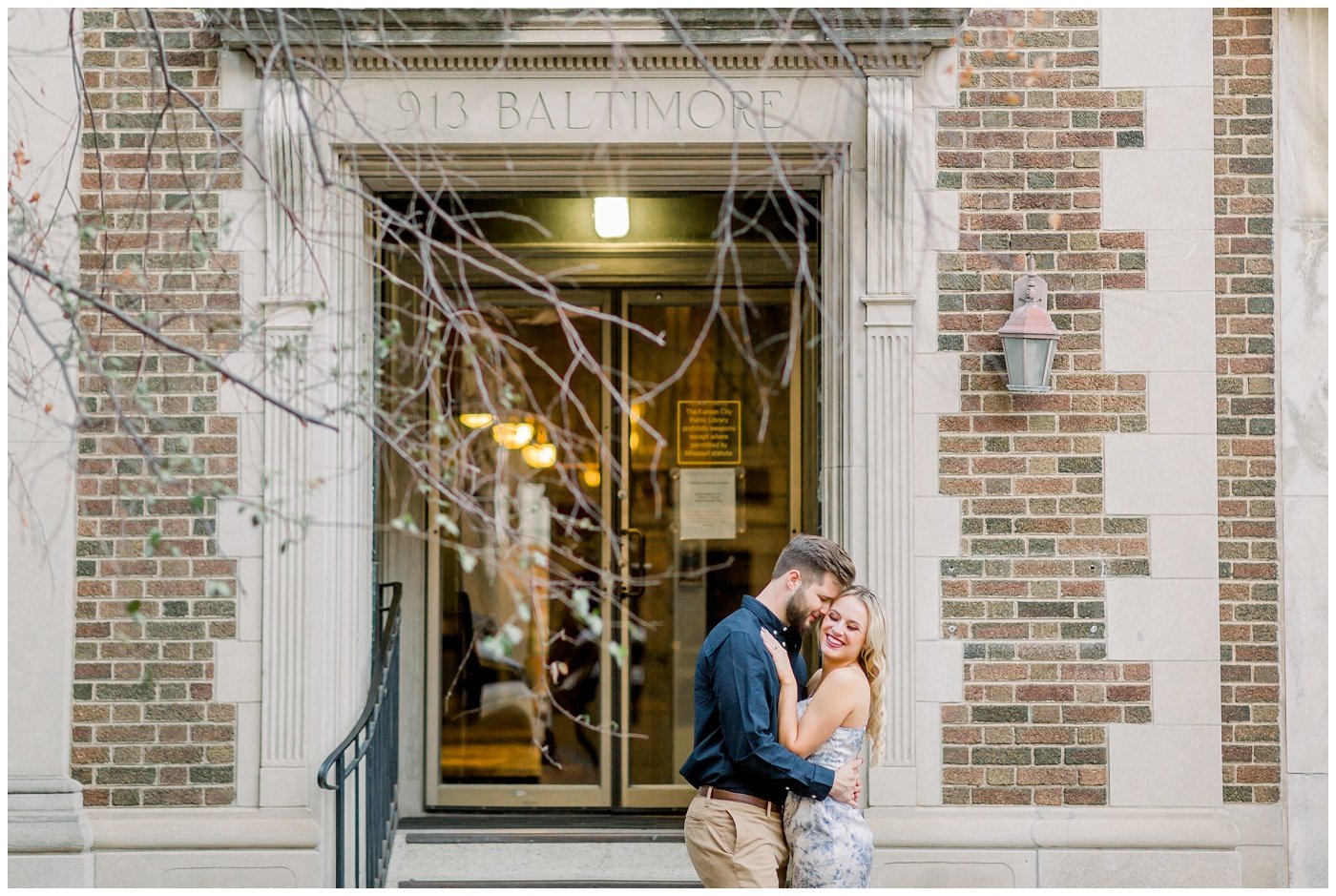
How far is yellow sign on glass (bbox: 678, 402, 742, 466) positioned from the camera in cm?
724

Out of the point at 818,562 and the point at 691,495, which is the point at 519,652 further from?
the point at 818,562

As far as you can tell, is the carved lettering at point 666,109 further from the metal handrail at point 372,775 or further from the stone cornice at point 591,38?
the metal handrail at point 372,775

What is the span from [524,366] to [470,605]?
4.44 feet

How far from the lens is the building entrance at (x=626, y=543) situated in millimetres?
7102

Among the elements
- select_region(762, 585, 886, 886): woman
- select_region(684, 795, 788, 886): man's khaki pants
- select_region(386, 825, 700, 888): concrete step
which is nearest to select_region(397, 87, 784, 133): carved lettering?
select_region(762, 585, 886, 886): woman

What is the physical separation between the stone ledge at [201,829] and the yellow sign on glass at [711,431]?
2950 mm

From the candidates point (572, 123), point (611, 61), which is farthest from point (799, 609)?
point (611, 61)

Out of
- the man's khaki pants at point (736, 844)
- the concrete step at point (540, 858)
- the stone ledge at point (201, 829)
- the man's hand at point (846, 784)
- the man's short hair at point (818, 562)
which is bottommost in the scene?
the concrete step at point (540, 858)

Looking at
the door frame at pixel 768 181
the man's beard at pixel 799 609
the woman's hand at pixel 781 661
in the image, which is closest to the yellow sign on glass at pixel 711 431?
the door frame at pixel 768 181

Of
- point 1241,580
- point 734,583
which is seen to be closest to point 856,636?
point 1241,580

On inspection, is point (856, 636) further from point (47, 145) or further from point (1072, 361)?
point (47, 145)

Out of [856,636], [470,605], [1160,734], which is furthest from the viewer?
[470,605]

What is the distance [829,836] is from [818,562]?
0.85 metres

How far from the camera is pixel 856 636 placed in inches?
162
